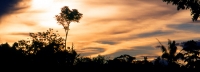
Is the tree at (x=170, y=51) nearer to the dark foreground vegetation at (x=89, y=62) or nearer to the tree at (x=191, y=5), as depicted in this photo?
the dark foreground vegetation at (x=89, y=62)

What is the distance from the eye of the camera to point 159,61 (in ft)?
157

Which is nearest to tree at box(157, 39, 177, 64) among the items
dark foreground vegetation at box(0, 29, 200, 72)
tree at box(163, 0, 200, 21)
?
dark foreground vegetation at box(0, 29, 200, 72)

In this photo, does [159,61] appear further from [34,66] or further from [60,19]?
[60,19]

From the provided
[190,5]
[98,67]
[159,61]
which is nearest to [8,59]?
[98,67]

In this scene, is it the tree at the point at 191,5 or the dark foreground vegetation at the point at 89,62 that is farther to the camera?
the dark foreground vegetation at the point at 89,62

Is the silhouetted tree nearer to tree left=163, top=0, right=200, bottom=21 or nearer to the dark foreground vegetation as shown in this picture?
the dark foreground vegetation

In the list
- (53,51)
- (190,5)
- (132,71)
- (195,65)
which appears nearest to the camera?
(190,5)

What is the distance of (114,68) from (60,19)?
20880mm

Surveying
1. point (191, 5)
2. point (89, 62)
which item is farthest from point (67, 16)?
point (191, 5)

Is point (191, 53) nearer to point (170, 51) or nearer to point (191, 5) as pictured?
point (170, 51)

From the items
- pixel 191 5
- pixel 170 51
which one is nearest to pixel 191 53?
pixel 170 51

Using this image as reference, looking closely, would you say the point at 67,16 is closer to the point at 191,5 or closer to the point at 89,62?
the point at 89,62

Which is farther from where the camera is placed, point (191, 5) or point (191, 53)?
point (191, 53)

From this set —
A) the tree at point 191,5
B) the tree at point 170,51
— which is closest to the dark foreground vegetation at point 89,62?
the tree at point 170,51
